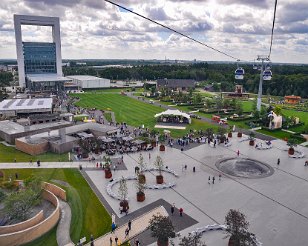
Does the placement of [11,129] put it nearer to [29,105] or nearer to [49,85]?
[29,105]

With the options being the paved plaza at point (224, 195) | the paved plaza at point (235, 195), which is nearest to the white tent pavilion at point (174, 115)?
the paved plaza at point (224, 195)

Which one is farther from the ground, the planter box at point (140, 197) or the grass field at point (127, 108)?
the grass field at point (127, 108)

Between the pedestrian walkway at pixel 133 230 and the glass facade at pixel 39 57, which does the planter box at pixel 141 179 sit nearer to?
the pedestrian walkway at pixel 133 230

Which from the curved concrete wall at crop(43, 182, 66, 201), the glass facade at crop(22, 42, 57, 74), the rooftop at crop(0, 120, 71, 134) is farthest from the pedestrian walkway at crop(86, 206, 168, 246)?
the glass facade at crop(22, 42, 57, 74)

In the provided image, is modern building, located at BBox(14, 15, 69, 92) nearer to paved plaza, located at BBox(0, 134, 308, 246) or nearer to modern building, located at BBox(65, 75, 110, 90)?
modern building, located at BBox(65, 75, 110, 90)

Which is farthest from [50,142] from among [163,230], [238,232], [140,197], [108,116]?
[238,232]

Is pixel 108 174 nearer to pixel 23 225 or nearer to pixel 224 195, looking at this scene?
pixel 23 225
